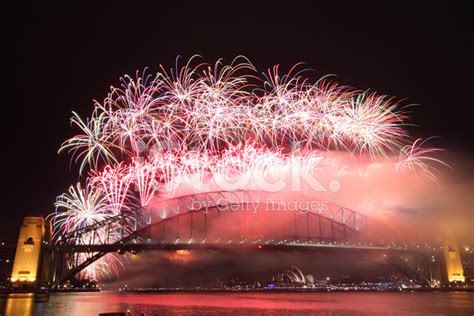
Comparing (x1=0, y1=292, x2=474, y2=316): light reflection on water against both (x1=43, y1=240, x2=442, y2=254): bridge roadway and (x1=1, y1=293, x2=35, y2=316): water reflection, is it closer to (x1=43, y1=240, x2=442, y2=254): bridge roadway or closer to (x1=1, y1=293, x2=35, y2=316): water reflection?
(x1=1, y1=293, x2=35, y2=316): water reflection

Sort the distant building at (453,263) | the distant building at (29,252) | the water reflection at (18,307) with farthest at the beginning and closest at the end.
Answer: the distant building at (453,263) → the distant building at (29,252) → the water reflection at (18,307)

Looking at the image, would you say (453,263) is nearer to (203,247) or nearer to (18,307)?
(203,247)

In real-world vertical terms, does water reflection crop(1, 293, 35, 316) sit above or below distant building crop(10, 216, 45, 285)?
below

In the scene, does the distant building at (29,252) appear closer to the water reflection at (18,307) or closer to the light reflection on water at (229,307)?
the light reflection on water at (229,307)

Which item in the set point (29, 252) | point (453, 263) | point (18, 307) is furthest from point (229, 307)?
point (453, 263)

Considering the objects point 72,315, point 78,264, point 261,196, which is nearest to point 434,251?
point 261,196

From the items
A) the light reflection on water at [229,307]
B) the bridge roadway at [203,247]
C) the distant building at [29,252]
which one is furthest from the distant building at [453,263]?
the distant building at [29,252]

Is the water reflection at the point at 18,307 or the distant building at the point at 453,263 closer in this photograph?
the water reflection at the point at 18,307

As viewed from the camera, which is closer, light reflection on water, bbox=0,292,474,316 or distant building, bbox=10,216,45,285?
light reflection on water, bbox=0,292,474,316

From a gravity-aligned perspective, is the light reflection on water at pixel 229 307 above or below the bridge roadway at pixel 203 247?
below

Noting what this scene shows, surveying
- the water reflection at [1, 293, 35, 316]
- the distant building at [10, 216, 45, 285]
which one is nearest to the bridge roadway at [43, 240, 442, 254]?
the distant building at [10, 216, 45, 285]

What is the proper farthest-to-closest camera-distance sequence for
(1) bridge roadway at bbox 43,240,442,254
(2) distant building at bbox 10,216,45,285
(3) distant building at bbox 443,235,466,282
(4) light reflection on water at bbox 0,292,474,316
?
(3) distant building at bbox 443,235,466,282 → (1) bridge roadway at bbox 43,240,442,254 → (2) distant building at bbox 10,216,45,285 → (4) light reflection on water at bbox 0,292,474,316
